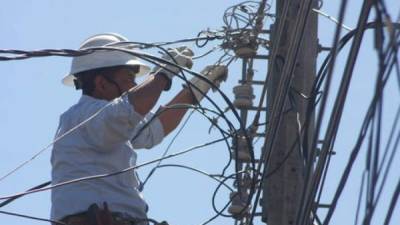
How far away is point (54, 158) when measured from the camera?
7.77 meters

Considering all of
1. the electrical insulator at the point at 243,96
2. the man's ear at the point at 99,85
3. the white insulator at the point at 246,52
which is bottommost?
the electrical insulator at the point at 243,96

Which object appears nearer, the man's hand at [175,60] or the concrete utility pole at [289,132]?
the concrete utility pole at [289,132]

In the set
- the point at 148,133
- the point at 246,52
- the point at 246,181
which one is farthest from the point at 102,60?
the point at 246,181

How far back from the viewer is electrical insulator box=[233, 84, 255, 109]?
8469mm

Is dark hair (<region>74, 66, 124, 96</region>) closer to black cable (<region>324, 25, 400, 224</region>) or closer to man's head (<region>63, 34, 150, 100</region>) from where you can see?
man's head (<region>63, 34, 150, 100</region>)

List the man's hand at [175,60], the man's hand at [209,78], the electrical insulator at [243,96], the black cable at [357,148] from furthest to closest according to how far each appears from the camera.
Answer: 1. the electrical insulator at [243,96]
2. the man's hand at [209,78]
3. the man's hand at [175,60]
4. the black cable at [357,148]

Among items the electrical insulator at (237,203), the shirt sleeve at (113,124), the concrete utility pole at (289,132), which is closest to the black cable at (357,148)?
the concrete utility pole at (289,132)

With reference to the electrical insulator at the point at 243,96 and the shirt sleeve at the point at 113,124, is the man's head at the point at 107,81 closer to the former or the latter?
the shirt sleeve at the point at 113,124

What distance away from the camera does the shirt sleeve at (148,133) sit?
8.14 metres

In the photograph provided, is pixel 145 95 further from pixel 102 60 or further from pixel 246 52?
pixel 246 52

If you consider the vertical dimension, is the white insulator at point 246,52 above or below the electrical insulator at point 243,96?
above

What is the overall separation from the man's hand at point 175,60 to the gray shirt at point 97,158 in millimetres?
358

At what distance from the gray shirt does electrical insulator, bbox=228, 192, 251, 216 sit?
0.74 metres

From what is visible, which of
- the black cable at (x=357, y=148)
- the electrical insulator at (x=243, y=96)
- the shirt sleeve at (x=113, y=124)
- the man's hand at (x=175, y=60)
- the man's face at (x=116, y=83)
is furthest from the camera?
the electrical insulator at (x=243, y=96)
